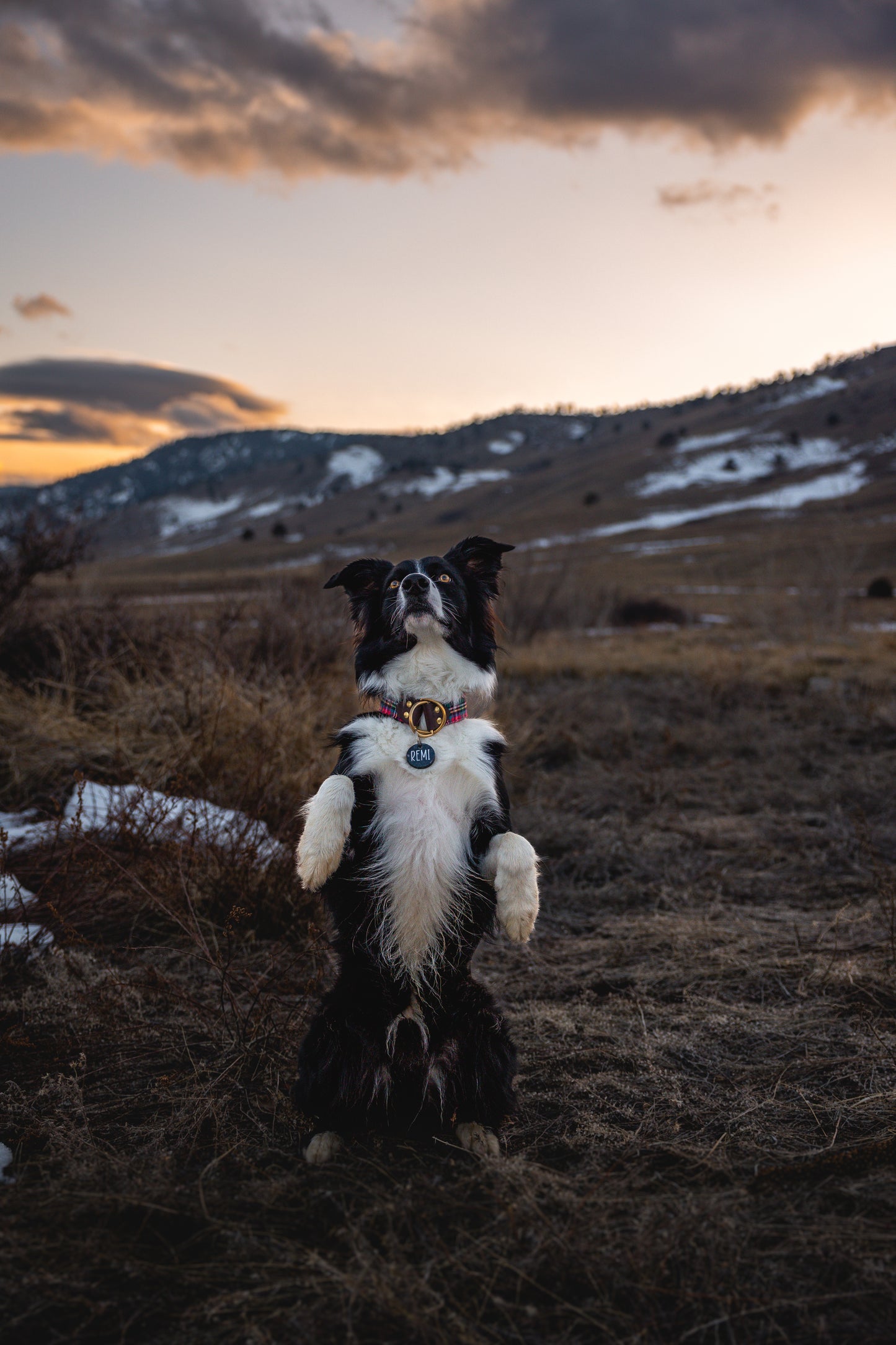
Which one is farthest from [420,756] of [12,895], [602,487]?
[602,487]

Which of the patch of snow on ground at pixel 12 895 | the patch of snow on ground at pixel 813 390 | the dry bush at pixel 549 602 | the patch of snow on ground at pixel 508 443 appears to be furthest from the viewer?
the patch of snow on ground at pixel 508 443

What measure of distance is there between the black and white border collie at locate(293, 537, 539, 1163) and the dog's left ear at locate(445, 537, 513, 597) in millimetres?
351

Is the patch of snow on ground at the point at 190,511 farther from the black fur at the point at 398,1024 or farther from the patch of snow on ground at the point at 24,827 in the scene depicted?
the black fur at the point at 398,1024

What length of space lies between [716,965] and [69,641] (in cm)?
610

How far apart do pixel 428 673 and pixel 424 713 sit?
162 mm

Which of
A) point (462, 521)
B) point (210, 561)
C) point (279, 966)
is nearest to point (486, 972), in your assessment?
point (279, 966)

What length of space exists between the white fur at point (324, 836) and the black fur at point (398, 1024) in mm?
164

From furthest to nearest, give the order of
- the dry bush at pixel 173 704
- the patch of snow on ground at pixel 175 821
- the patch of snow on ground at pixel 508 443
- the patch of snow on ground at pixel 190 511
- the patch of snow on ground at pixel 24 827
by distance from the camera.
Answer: the patch of snow on ground at pixel 190 511 < the patch of snow on ground at pixel 508 443 < the dry bush at pixel 173 704 < the patch of snow on ground at pixel 24 827 < the patch of snow on ground at pixel 175 821

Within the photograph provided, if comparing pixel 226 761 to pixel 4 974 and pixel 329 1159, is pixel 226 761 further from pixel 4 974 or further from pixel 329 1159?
pixel 329 1159

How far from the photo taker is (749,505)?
7156 cm

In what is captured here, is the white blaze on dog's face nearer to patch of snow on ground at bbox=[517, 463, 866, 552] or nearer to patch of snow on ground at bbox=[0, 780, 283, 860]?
patch of snow on ground at bbox=[0, 780, 283, 860]

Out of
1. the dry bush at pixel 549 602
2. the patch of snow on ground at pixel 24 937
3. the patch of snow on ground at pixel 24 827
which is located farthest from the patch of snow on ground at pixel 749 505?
the patch of snow on ground at pixel 24 937

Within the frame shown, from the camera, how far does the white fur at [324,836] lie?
2.37 meters

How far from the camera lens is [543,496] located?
103m
